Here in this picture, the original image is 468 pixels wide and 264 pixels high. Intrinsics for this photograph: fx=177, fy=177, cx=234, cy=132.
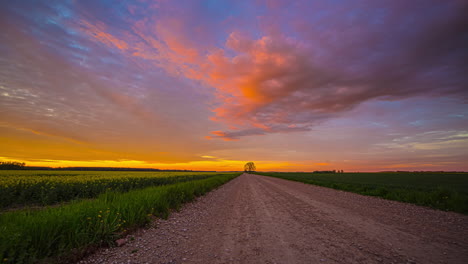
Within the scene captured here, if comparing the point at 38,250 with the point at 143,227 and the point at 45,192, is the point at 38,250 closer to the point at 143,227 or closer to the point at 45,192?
the point at 143,227

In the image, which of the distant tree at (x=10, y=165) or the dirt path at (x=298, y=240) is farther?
the distant tree at (x=10, y=165)

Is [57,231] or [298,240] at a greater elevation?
[57,231]

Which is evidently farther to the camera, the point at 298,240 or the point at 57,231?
the point at 298,240

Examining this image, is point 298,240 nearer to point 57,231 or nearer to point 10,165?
point 57,231

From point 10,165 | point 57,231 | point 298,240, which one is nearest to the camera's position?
point 57,231

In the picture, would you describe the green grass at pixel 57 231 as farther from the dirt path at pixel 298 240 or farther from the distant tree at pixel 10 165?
the distant tree at pixel 10 165

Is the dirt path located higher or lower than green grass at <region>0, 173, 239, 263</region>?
lower

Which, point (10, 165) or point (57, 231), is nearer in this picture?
point (57, 231)

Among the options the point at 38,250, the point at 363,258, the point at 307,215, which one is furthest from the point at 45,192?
the point at 363,258

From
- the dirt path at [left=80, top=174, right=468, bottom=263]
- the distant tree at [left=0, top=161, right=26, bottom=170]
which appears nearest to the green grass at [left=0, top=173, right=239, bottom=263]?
the dirt path at [left=80, top=174, right=468, bottom=263]

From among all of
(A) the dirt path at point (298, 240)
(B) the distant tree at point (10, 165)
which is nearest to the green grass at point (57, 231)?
(A) the dirt path at point (298, 240)

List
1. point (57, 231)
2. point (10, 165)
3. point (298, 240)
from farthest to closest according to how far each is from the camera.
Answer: point (10, 165) < point (298, 240) < point (57, 231)

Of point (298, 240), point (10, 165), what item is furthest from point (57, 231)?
point (10, 165)

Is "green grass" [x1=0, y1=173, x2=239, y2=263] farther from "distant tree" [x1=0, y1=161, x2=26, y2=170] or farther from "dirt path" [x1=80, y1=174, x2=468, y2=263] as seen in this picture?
"distant tree" [x1=0, y1=161, x2=26, y2=170]
